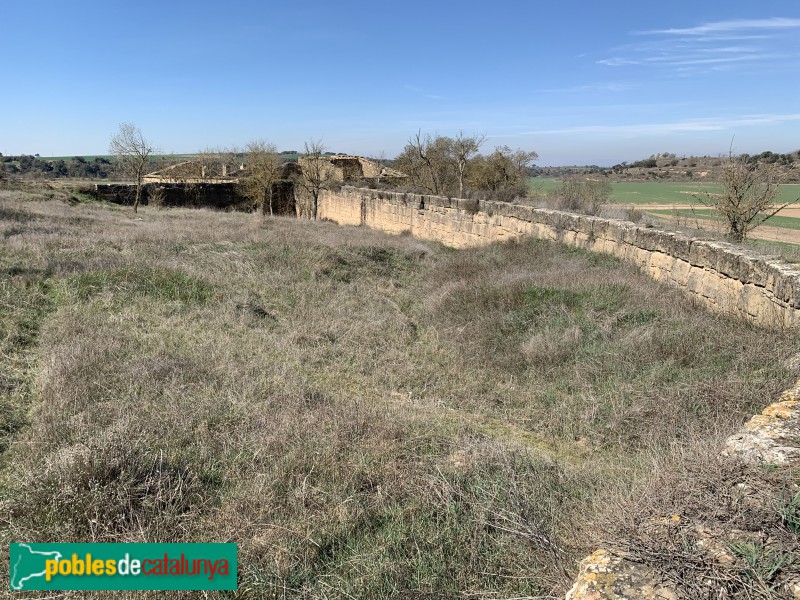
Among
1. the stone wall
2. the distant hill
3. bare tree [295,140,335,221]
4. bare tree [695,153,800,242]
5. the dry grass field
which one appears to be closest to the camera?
the dry grass field

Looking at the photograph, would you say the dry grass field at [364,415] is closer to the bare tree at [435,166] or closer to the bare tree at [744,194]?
the bare tree at [744,194]

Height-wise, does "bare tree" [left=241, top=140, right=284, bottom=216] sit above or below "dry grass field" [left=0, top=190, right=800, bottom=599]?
above

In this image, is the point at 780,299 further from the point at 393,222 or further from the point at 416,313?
the point at 393,222

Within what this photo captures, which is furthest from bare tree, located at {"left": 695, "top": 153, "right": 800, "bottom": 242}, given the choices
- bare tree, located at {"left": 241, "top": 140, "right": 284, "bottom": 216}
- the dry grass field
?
bare tree, located at {"left": 241, "top": 140, "right": 284, "bottom": 216}

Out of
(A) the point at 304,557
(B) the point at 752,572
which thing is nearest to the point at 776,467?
(B) the point at 752,572

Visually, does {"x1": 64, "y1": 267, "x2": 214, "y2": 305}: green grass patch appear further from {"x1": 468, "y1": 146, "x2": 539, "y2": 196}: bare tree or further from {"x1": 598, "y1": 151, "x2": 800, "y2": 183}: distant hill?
{"x1": 598, "y1": 151, "x2": 800, "y2": 183}: distant hill

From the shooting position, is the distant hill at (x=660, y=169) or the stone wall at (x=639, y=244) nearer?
the stone wall at (x=639, y=244)

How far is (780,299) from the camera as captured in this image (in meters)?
5.47

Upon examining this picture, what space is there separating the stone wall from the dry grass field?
1.24 ft

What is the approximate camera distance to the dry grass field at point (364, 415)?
2.59 metres

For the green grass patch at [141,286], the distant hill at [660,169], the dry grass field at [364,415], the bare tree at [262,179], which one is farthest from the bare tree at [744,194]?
the distant hill at [660,169]

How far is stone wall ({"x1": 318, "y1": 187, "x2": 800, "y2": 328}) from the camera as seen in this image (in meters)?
5.73

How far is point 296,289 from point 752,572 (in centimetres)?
785

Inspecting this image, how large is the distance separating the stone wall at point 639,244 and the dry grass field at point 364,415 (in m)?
0.38
